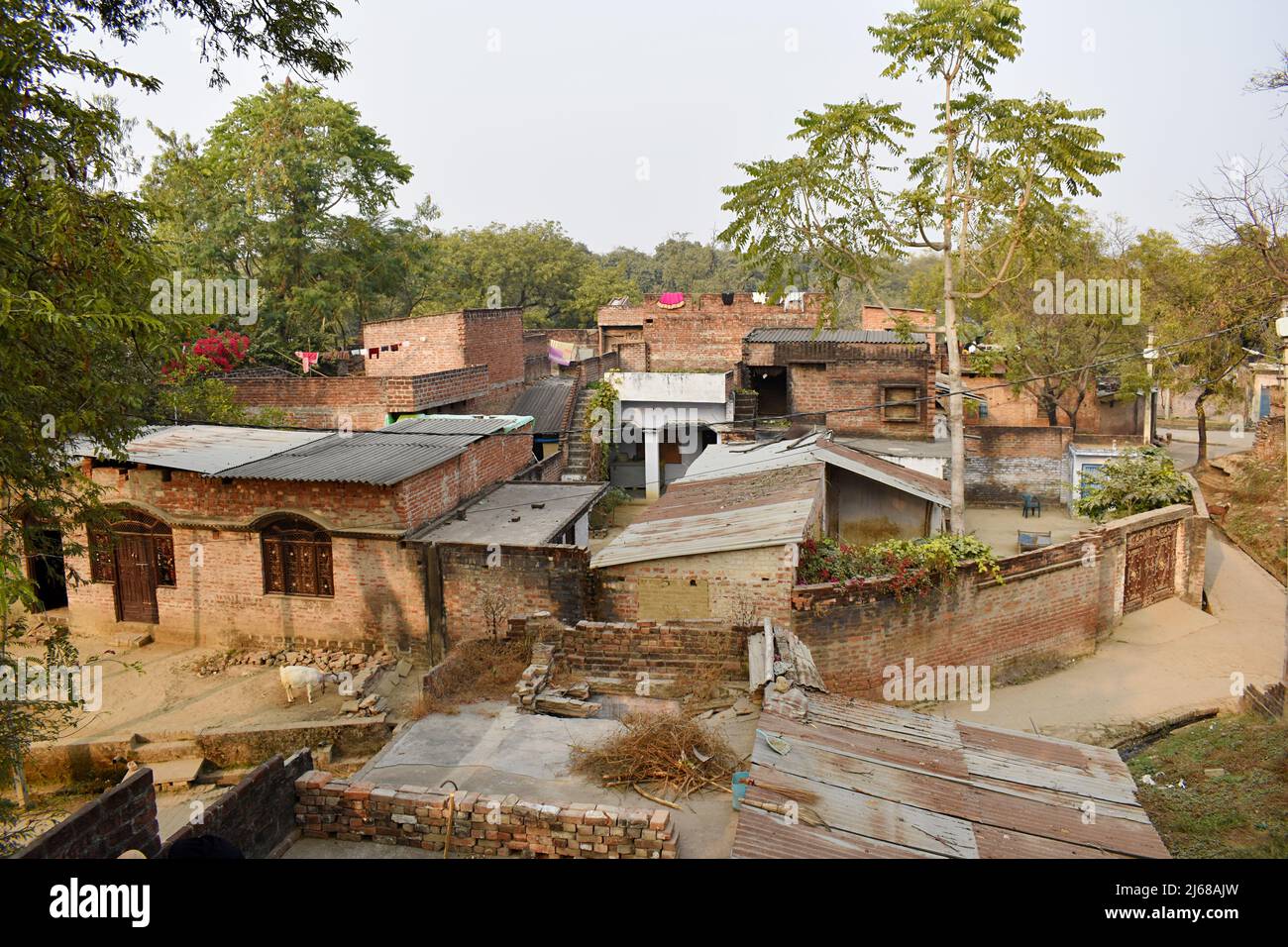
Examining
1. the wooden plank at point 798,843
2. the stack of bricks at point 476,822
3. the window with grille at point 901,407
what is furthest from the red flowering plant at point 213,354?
the window with grille at point 901,407

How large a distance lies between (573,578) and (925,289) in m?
31.2

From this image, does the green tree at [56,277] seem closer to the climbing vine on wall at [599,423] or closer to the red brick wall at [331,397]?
the red brick wall at [331,397]

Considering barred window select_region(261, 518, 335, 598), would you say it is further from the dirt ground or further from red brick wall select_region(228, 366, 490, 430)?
red brick wall select_region(228, 366, 490, 430)

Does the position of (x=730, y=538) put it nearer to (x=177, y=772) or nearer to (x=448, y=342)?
(x=177, y=772)

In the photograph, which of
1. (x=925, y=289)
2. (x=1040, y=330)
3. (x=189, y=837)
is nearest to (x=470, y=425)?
(x=189, y=837)

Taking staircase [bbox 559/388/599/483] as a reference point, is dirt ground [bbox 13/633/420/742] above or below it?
below

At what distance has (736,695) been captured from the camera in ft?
29.7

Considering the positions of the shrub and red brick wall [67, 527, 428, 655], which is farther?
the shrub

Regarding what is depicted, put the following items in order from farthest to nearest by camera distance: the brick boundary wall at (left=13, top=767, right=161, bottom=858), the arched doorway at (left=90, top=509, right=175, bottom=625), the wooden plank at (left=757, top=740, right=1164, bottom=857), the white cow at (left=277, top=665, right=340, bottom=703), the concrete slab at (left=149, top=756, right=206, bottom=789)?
the arched doorway at (left=90, top=509, right=175, bottom=625) < the white cow at (left=277, top=665, right=340, bottom=703) < the concrete slab at (left=149, top=756, right=206, bottom=789) < the wooden plank at (left=757, top=740, right=1164, bottom=857) < the brick boundary wall at (left=13, top=767, right=161, bottom=858)

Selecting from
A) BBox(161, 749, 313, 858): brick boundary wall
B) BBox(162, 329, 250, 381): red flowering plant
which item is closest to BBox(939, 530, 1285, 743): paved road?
BBox(161, 749, 313, 858): brick boundary wall

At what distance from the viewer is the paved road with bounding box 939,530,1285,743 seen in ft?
39.8

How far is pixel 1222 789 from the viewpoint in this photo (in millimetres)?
9172

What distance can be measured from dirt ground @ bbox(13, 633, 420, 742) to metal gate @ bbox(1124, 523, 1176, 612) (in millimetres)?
12457

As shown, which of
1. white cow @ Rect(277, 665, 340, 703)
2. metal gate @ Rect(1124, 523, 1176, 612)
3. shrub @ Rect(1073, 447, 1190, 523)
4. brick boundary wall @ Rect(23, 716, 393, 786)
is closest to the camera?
brick boundary wall @ Rect(23, 716, 393, 786)
